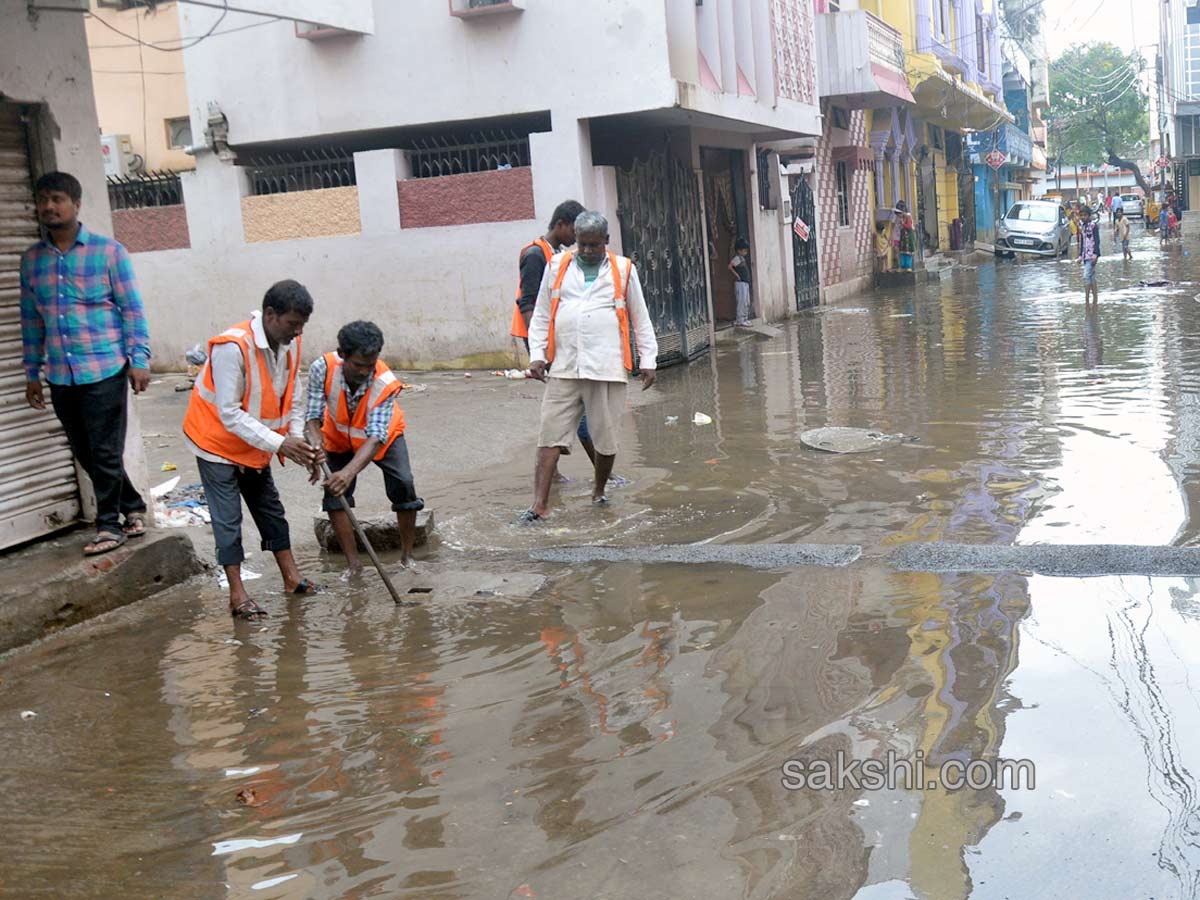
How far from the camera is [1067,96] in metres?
68.6

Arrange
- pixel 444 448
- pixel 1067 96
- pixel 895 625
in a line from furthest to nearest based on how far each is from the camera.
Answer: pixel 1067 96 < pixel 444 448 < pixel 895 625

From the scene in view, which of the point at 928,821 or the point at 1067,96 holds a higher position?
the point at 1067,96

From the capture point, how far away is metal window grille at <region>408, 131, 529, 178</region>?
13.3 metres

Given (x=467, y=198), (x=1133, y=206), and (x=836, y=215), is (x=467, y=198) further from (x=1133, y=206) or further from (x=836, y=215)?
(x=1133, y=206)

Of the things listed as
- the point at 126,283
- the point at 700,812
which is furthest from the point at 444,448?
the point at 700,812

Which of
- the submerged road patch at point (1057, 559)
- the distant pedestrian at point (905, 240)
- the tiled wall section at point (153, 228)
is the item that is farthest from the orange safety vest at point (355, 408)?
the distant pedestrian at point (905, 240)

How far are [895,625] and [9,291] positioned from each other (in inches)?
157

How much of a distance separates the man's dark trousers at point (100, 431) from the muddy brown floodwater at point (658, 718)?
0.51 metres

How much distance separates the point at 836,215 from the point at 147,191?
44.6 feet

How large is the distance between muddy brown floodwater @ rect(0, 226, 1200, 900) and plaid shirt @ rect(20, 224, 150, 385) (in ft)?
3.59

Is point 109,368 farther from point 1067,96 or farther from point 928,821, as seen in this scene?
point 1067,96

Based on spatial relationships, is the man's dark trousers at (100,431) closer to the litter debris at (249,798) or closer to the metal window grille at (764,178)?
the litter debris at (249,798)
